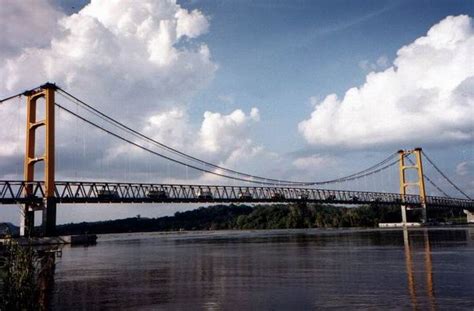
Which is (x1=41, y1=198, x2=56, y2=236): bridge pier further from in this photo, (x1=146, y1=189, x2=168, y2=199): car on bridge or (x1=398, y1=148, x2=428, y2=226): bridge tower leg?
(x1=398, y1=148, x2=428, y2=226): bridge tower leg

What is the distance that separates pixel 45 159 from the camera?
6962 centimetres

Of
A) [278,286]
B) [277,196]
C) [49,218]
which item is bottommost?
[278,286]

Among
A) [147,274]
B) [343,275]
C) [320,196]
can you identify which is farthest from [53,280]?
[320,196]

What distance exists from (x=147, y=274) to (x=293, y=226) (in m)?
162

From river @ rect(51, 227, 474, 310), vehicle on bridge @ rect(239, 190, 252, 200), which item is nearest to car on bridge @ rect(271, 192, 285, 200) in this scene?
vehicle on bridge @ rect(239, 190, 252, 200)

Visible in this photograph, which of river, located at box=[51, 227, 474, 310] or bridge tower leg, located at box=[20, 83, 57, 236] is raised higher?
bridge tower leg, located at box=[20, 83, 57, 236]

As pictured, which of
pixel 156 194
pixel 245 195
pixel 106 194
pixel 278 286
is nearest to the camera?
pixel 278 286

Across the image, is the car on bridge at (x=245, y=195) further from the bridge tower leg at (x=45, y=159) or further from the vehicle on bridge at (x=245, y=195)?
the bridge tower leg at (x=45, y=159)

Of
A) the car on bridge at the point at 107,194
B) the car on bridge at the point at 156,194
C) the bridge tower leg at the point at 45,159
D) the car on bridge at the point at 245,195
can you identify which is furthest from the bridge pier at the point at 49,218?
the car on bridge at the point at 245,195

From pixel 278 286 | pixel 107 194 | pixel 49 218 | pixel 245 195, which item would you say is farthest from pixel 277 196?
pixel 278 286

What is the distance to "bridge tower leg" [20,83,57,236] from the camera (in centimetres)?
6894

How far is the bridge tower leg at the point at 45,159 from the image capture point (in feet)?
226

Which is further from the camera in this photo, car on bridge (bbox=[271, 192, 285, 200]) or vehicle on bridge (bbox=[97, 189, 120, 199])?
car on bridge (bbox=[271, 192, 285, 200])

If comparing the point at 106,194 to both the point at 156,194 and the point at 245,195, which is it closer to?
the point at 156,194
